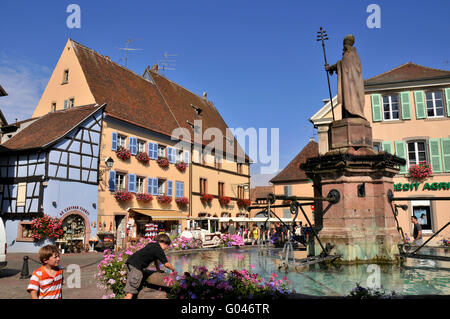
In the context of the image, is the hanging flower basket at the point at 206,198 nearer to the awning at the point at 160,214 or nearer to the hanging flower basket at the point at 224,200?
the hanging flower basket at the point at 224,200

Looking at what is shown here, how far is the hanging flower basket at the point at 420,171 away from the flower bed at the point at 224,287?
2113cm

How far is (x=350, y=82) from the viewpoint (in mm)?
8906

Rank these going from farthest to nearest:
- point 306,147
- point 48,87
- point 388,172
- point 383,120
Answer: point 306,147 → point 48,87 → point 383,120 → point 388,172

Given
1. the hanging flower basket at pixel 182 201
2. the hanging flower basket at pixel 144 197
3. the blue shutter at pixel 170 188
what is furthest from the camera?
the hanging flower basket at pixel 182 201

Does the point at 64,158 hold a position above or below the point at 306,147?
below

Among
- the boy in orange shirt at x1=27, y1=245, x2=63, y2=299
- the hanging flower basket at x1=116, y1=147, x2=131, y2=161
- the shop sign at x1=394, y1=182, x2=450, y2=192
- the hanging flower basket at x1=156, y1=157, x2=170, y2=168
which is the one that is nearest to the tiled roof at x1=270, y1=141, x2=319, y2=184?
the hanging flower basket at x1=156, y1=157, x2=170, y2=168

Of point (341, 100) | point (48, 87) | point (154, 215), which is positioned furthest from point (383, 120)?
point (48, 87)

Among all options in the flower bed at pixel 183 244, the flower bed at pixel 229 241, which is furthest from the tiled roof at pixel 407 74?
the flower bed at pixel 183 244

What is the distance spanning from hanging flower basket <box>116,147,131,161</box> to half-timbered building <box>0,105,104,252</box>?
146cm

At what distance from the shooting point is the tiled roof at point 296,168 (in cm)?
4066

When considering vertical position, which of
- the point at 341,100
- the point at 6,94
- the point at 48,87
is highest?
the point at 48,87

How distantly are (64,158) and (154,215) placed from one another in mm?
7080
